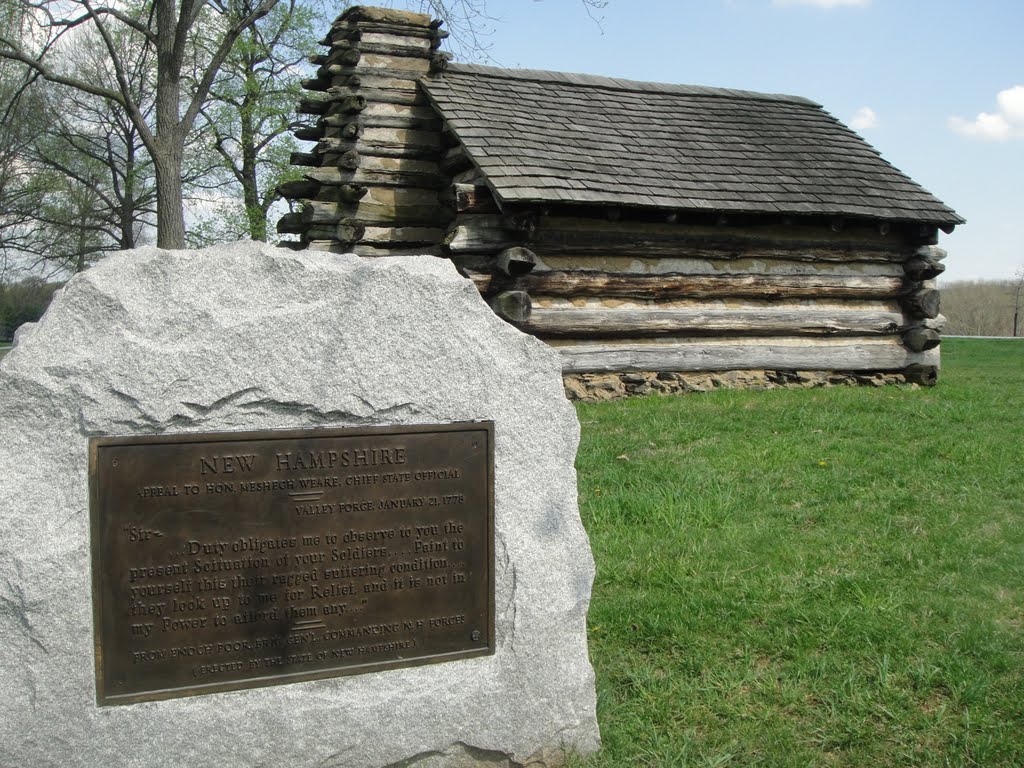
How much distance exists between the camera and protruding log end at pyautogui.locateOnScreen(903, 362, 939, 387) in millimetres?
11695

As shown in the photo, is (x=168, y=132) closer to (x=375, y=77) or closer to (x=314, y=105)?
(x=314, y=105)

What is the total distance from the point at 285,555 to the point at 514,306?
6.76 meters

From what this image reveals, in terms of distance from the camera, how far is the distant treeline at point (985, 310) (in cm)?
3672

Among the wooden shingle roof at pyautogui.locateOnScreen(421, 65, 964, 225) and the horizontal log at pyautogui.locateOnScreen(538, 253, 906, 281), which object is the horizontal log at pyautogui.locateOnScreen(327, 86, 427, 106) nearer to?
the wooden shingle roof at pyautogui.locateOnScreen(421, 65, 964, 225)

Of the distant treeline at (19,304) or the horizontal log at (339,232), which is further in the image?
the distant treeline at (19,304)

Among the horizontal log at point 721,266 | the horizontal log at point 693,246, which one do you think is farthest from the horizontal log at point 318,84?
the horizontal log at point 721,266

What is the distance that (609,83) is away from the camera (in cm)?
1292

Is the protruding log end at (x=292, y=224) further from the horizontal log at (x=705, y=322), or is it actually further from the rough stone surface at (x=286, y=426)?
the rough stone surface at (x=286, y=426)

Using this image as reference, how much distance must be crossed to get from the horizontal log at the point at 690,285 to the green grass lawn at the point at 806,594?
2.44m

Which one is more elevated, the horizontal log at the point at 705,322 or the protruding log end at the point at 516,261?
the protruding log end at the point at 516,261

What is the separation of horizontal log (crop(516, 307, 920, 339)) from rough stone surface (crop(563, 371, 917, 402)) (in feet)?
1.52

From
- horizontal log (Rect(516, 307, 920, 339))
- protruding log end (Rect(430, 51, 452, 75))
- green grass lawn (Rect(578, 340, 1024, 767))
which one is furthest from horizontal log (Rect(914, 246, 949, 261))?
protruding log end (Rect(430, 51, 452, 75))

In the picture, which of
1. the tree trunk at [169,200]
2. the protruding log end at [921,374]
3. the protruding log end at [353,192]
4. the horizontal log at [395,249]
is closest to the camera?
the protruding log end at [353,192]

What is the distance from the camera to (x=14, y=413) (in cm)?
271
